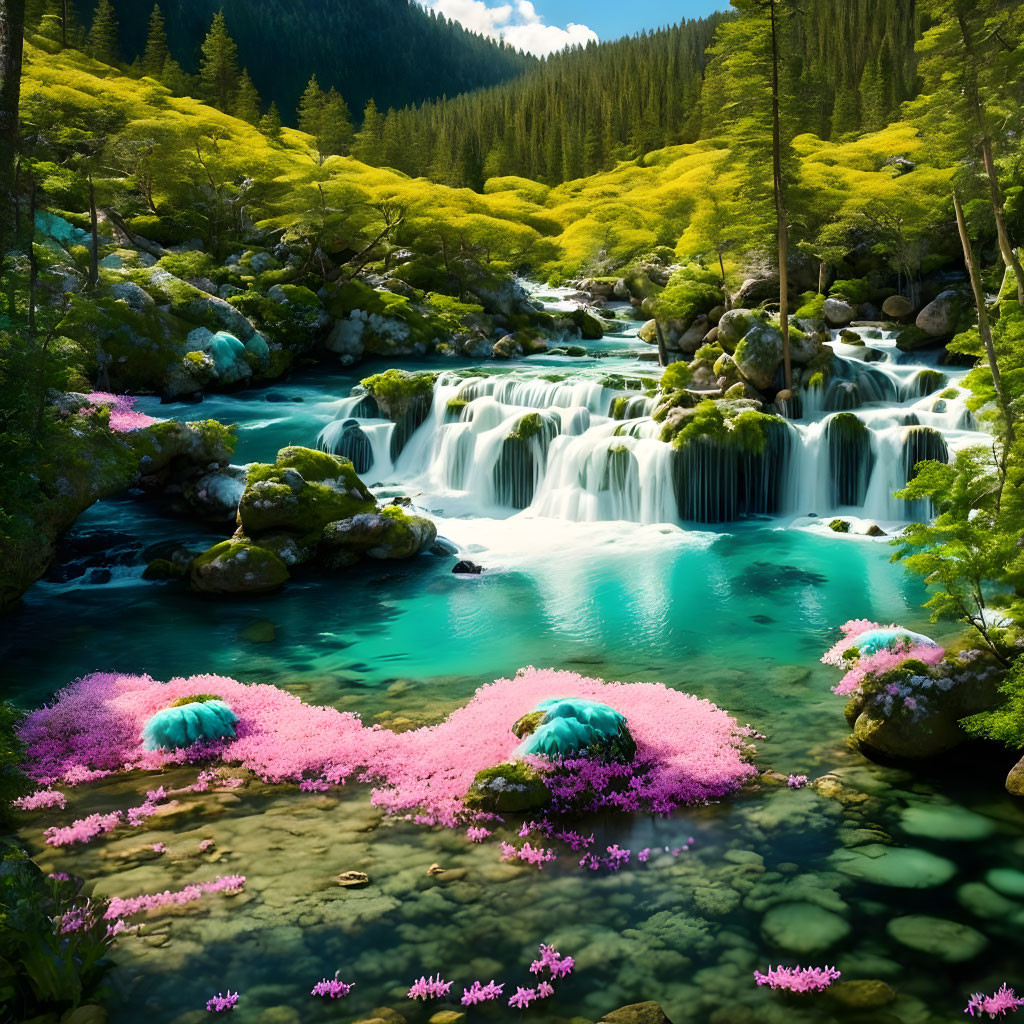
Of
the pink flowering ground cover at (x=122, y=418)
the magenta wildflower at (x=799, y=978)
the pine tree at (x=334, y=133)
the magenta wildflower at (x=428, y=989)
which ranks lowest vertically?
the magenta wildflower at (x=428, y=989)

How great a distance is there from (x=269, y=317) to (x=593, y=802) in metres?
Result: 35.2

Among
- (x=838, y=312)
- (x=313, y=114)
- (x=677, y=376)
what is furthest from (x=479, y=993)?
(x=313, y=114)

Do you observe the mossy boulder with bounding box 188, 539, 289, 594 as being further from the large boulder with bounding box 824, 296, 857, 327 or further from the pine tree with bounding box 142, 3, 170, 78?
the pine tree with bounding box 142, 3, 170, 78

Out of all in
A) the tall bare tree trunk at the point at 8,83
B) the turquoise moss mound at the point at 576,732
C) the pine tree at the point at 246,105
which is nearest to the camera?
the tall bare tree trunk at the point at 8,83

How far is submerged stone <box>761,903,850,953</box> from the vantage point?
6.71 m

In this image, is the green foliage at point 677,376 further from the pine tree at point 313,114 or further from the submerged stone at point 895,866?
the pine tree at point 313,114

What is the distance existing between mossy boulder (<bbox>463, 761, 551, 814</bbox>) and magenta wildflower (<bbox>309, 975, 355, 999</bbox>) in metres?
2.89

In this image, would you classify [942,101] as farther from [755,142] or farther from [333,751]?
[333,751]

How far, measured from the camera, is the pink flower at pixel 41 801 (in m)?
8.78

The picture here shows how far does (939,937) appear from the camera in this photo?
6.76 metres

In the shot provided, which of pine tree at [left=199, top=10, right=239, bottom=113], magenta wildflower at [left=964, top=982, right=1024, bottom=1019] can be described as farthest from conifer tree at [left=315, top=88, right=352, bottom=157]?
magenta wildflower at [left=964, top=982, right=1024, bottom=1019]

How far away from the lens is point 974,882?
750 cm

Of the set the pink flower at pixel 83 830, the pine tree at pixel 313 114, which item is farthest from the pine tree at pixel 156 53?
the pink flower at pixel 83 830

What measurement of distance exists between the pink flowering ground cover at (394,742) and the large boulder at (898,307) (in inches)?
1269
